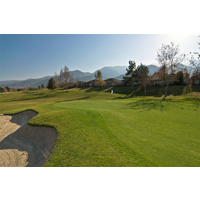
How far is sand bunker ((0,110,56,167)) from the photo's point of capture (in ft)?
19.9

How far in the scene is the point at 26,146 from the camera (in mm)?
7867

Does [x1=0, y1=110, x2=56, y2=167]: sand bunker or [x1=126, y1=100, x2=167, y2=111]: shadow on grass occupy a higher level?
[x1=126, y1=100, x2=167, y2=111]: shadow on grass

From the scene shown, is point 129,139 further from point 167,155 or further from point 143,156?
point 167,155

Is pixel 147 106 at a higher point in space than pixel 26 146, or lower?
higher

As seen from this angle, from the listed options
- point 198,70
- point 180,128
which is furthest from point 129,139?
point 198,70

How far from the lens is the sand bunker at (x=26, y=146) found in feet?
19.9

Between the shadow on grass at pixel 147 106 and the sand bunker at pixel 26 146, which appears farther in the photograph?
the shadow on grass at pixel 147 106

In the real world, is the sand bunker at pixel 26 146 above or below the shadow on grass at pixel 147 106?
below

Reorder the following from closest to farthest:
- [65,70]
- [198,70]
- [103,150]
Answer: [103,150] → [198,70] → [65,70]

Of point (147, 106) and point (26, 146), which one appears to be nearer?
point (26, 146)

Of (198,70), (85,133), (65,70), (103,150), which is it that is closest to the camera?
(103,150)

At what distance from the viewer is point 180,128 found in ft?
23.5

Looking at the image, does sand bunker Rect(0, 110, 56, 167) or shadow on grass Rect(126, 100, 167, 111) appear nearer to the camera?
sand bunker Rect(0, 110, 56, 167)
